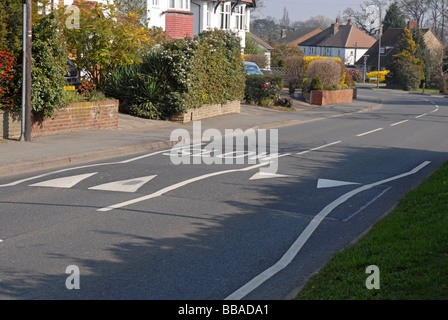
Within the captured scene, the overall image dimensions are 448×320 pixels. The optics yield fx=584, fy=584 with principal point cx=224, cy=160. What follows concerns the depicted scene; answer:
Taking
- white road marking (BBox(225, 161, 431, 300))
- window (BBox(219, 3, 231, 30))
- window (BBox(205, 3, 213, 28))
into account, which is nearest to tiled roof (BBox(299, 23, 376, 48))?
window (BBox(219, 3, 231, 30))

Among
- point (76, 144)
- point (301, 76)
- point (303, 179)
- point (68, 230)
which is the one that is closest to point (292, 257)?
point (68, 230)

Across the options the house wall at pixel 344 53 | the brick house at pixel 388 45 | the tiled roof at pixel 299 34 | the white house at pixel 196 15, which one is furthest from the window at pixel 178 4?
the tiled roof at pixel 299 34

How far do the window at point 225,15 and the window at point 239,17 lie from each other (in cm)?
231

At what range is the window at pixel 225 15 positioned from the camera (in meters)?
52.9

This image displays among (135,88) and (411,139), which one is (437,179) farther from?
(135,88)

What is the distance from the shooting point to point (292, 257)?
7098 millimetres

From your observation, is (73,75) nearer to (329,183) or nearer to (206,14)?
(329,183)

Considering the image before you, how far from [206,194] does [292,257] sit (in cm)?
355

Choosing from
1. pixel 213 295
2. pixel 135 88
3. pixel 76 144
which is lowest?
pixel 213 295

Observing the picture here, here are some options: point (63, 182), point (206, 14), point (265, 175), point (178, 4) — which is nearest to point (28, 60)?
point (63, 182)

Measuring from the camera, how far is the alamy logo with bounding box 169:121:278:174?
14.2 metres

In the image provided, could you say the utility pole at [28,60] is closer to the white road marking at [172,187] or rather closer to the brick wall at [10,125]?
the brick wall at [10,125]

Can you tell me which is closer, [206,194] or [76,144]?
[206,194]

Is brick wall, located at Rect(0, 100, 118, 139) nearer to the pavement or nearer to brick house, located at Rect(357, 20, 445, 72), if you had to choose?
the pavement
